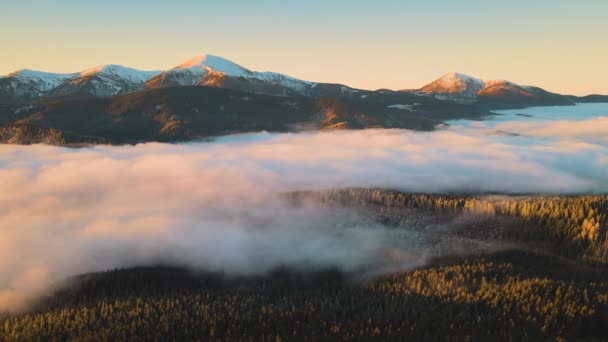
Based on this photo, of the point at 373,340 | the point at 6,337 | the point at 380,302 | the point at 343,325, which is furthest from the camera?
the point at 380,302

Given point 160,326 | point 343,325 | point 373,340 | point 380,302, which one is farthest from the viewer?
point 380,302

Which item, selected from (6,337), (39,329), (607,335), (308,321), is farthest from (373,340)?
(6,337)

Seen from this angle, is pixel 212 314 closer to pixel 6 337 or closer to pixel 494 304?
pixel 6 337

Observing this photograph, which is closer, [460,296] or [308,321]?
[308,321]

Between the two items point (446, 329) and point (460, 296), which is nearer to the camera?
point (446, 329)

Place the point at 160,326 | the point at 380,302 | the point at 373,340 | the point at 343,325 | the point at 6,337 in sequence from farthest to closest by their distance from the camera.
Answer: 1. the point at 380,302
2. the point at 6,337
3. the point at 160,326
4. the point at 343,325
5. the point at 373,340

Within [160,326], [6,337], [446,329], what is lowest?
[6,337]

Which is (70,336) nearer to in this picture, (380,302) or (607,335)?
(380,302)

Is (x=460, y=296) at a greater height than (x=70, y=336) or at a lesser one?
greater

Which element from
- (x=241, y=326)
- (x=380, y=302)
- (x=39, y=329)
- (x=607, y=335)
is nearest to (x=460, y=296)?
(x=380, y=302)
